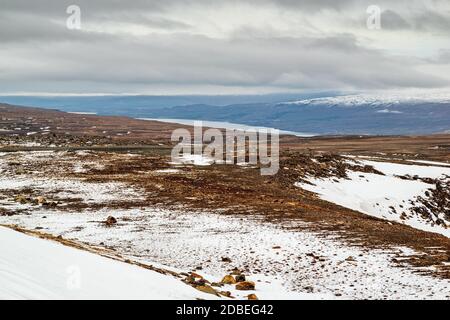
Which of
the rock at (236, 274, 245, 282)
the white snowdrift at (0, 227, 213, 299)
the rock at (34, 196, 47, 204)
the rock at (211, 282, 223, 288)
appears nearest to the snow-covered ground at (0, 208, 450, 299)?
the rock at (236, 274, 245, 282)

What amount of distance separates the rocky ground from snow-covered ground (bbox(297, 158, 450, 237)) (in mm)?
1580

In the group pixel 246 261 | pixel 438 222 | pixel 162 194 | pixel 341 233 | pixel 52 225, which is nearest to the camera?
pixel 246 261

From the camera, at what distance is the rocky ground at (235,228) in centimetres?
1805

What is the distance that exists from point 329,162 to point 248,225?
31.8m

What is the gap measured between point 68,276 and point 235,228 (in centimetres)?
1357

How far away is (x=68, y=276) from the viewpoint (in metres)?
13.2

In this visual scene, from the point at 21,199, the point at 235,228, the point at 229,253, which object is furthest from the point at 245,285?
the point at 21,199

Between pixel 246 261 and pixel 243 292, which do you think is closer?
pixel 243 292

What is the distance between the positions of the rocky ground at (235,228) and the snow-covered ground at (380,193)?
158cm

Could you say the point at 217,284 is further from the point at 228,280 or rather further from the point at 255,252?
the point at 255,252

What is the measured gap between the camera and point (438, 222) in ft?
135
